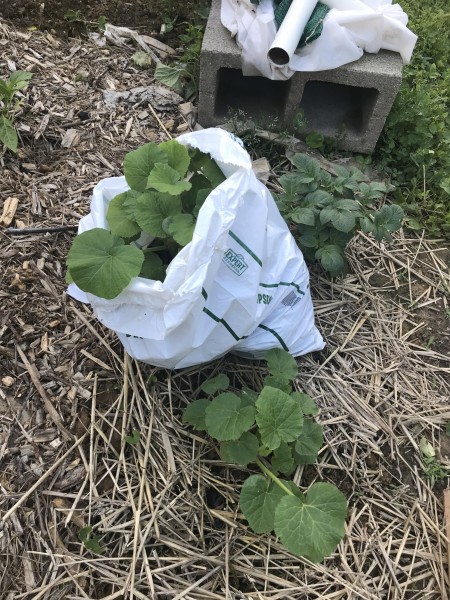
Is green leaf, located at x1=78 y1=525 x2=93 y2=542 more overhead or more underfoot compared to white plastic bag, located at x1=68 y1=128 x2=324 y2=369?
more underfoot

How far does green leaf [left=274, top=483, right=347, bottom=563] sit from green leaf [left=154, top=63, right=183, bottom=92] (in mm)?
1969

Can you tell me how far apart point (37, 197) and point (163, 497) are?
1.26 metres

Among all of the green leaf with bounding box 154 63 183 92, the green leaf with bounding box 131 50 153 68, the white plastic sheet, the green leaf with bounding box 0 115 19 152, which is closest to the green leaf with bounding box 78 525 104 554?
the green leaf with bounding box 0 115 19 152

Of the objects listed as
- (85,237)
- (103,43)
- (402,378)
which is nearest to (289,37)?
(103,43)

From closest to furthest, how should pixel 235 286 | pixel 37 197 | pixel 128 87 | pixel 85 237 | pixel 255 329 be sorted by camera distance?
pixel 85 237 < pixel 235 286 < pixel 255 329 < pixel 37 197 < pixel 128 87

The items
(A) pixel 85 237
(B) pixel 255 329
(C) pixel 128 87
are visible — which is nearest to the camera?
(A) pixel 85 237

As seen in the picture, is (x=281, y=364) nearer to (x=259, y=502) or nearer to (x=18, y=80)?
(x=259, y=502)

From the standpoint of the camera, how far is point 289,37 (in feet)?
6.97

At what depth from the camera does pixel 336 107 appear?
2652mm

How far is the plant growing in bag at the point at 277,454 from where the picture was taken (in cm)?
134

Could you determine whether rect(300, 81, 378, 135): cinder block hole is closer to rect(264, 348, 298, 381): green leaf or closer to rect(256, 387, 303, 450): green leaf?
rect(264, 348, 298, 381): green leaf

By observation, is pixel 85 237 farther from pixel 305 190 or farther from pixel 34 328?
pixel 305 190

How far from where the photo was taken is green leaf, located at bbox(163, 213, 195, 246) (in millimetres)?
1469

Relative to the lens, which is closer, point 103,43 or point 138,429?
point 138,429
